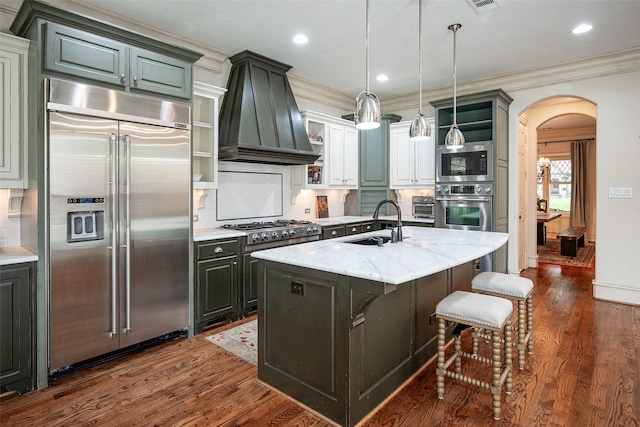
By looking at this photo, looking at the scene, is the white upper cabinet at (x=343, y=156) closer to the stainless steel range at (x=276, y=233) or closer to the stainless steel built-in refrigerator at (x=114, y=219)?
the stainless steel range at (x=276, y=233)

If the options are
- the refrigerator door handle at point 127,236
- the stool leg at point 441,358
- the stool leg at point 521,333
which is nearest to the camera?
the stool leg at point 441,358

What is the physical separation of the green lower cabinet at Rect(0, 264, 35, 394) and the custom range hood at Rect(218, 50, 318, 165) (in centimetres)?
206

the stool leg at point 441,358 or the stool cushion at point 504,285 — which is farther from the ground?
the stool cushion at point 504,285

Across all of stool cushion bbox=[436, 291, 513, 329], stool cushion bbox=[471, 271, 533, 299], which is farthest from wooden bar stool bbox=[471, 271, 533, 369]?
stool cushion bbox=[436, 291, 513, 329]

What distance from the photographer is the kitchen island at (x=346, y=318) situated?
6.62ft

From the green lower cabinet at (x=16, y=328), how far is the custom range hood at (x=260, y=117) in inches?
80.9

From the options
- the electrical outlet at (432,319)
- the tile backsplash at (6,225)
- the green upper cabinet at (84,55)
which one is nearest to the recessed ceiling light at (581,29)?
the electrical outlet at (432,319)

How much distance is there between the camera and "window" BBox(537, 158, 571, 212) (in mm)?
9852

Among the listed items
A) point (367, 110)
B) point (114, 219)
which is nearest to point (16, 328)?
point (114, 219)

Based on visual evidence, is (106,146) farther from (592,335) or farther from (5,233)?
(592,335)

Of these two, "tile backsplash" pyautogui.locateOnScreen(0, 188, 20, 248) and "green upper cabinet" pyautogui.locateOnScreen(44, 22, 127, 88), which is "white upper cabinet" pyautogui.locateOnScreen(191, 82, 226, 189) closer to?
"green upper cabinet" pyautogui.locateOnScreen(44, 22, 127, 88)

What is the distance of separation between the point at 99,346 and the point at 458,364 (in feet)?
8.66

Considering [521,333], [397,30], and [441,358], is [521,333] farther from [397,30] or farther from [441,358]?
[397,30]

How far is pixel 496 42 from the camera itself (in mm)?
3969
